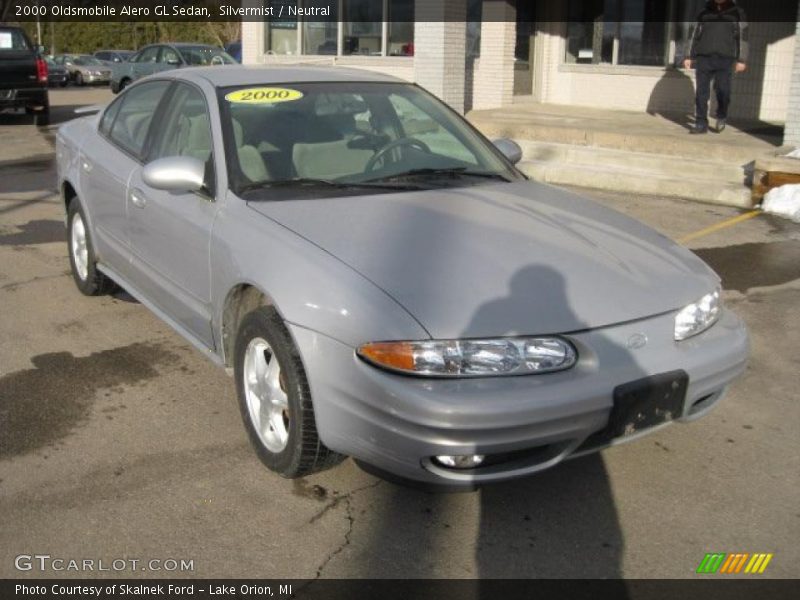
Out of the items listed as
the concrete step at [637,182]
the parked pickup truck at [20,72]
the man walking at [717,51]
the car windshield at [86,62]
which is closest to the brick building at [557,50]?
the man walking at [717,51]

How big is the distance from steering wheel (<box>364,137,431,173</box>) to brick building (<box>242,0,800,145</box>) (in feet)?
31.7

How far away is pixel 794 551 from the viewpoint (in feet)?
10.5

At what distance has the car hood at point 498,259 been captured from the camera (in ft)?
10.2

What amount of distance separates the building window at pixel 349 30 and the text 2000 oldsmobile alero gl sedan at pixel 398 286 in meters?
11.7

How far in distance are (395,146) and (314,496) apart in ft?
5.91

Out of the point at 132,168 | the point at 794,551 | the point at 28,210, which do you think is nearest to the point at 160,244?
the point at 132,168

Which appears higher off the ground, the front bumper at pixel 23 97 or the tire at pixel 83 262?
the front bumper at pixel 23 97

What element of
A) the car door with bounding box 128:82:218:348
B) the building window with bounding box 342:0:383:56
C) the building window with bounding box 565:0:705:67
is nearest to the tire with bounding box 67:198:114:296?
the car door with bounding box 128:82:218:348

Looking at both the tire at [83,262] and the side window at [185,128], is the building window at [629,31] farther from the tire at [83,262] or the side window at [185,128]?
the side window at [185,128]

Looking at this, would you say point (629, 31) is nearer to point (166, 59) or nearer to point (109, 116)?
point (109, 116)

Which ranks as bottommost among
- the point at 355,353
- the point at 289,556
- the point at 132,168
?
the point at 289,556

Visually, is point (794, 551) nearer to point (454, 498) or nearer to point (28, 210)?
point (454, 498)

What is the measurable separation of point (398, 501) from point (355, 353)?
0.77 metres

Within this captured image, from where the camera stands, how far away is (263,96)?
4406 mm
